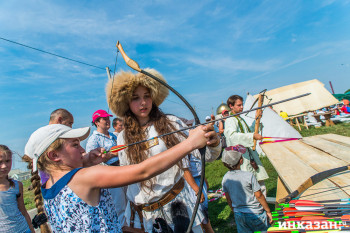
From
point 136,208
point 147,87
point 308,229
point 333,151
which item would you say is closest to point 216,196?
point 333,151

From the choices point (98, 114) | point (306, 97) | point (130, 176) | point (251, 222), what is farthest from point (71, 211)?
point (306, 97)

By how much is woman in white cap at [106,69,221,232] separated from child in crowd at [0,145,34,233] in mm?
1532

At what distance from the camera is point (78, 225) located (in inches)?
53.1

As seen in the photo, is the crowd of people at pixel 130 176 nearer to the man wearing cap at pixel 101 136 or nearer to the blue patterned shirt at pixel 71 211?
the blue patterned shirt at pixel 71 211

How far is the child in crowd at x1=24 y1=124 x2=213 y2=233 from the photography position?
125cm

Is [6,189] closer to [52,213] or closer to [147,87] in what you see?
[52,213]

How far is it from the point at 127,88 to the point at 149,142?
1.74 ft

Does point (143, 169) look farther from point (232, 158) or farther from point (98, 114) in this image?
point (98, 114)

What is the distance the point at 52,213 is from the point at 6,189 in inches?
76.8

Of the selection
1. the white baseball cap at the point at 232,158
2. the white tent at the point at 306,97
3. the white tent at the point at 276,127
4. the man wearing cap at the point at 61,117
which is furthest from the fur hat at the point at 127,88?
the white tent at the point at 306,97

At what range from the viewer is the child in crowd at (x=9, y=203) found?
267cm

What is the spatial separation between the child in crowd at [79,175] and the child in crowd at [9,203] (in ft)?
5.72

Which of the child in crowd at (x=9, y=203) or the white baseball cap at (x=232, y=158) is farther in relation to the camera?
the white baseball cap at (x=232, y=158)

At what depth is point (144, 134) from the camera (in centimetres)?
206
